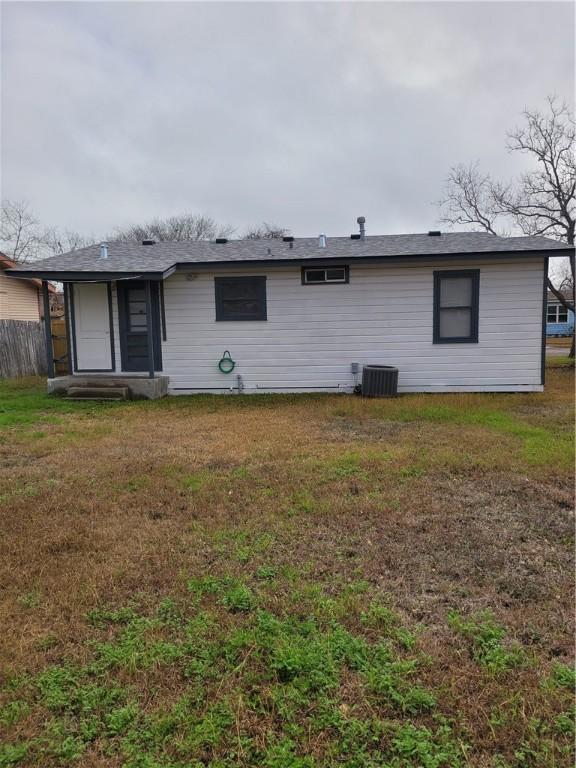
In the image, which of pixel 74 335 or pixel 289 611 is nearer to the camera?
Answer: pixel 289 611

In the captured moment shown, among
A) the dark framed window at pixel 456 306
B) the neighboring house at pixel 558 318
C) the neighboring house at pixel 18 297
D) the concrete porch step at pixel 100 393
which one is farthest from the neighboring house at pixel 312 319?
the neighboring house at pixel 558 318

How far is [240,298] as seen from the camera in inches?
379

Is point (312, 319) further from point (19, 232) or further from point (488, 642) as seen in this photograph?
point (19, 232)


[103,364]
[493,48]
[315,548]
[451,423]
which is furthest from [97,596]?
[493,48]

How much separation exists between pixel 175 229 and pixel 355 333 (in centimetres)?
2676

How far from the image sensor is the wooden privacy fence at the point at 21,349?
12.7 m

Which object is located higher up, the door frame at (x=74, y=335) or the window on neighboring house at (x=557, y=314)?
the window on neighboring house at (x=557, y=314)

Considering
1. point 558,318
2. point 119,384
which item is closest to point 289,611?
point 119,384

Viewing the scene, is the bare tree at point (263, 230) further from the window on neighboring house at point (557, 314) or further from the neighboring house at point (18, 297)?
the window on neighboring house at point (557, 314)

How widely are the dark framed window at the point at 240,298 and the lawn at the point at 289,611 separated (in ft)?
17.2

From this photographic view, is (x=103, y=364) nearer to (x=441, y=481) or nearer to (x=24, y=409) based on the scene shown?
(x=24, y=409)

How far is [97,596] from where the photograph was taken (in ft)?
7.75

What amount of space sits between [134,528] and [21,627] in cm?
108

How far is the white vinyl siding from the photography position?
9213mm
